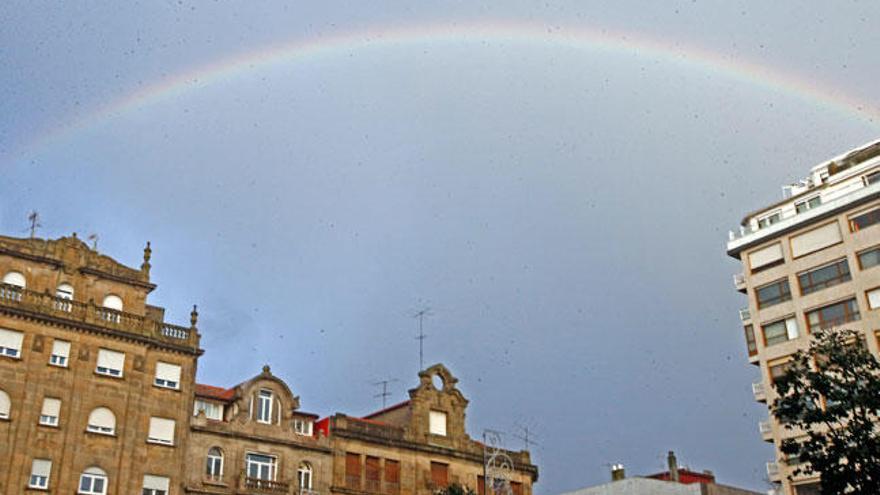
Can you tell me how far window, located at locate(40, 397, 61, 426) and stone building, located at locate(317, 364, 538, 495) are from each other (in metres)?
15.9

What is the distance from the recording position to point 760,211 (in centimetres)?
7319

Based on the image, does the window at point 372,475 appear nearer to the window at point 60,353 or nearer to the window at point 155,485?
the window at point 155,485

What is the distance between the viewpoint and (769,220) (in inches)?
2859

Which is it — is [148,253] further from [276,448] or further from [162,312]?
[276,448]

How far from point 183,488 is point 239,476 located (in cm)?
320

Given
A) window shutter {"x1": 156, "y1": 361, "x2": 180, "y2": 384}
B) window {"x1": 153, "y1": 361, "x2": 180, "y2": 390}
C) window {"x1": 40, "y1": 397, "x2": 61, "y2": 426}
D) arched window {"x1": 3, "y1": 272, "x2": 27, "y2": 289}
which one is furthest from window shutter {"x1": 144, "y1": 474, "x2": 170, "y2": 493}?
arched window {"x1": 3, "y1": 272, "x2": 27, "y2": 289}

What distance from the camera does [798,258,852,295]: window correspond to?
65.6m

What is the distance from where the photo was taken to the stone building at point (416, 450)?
5853 cm

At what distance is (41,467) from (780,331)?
4847 cm

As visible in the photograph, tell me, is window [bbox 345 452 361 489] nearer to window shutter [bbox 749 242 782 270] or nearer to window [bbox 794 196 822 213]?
window shutter [bbox 749 242 782 270]

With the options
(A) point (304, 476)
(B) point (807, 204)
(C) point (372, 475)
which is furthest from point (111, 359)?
(B) point (807, 204)

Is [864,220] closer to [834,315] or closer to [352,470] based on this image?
[834,315]

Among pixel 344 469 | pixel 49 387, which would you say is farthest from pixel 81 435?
pixel 344 469

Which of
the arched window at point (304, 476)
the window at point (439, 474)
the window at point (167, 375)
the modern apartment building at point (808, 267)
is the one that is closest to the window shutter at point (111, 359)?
the window at point (167, 375)
